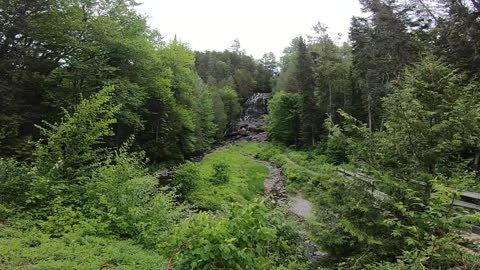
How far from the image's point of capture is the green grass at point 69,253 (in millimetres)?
5938

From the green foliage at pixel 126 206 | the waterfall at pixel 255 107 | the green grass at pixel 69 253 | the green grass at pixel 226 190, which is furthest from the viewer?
the waterfall at pixel 255 107

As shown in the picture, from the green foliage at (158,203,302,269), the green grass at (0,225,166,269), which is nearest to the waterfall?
the green grass at (0,225,166,269)

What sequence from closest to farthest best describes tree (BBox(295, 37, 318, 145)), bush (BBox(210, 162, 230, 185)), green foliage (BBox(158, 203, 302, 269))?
green foliage (BBox(158, 203, 302, 269))
bush (BBox(210, 162, 230, 185))
tree (BBox(295, 37, 318, 145))

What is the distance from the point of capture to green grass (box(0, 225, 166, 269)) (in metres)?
5.94

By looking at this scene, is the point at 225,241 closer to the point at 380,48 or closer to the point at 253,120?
the point at 380,48

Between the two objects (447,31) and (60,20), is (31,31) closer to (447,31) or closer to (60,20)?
(60,20)

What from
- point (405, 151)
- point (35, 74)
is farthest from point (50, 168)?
point (35, 74)

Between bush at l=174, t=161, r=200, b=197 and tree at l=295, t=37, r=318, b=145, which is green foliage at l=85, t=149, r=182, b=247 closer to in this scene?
bush at l=174, t=161, r=200, b=197

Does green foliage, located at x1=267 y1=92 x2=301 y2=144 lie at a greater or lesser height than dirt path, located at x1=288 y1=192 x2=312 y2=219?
greater

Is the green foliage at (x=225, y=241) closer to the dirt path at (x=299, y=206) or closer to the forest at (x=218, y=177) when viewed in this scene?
the forest at (x=218, y=177)

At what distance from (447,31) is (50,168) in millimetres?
21415

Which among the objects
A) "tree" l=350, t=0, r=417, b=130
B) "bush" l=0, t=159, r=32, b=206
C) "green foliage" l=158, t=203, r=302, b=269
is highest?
"tree" l=350, t=0, r=417, b=130

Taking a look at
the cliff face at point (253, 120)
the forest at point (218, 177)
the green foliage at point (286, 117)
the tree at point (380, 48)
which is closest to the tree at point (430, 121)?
the forest at point (218, 177)

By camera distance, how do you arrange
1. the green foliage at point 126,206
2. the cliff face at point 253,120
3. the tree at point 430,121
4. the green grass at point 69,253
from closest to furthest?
the green grass at point 69,253 → the tree at point 430,121 → the green foliage at point 126,206 → the cliff face at point 253,120
